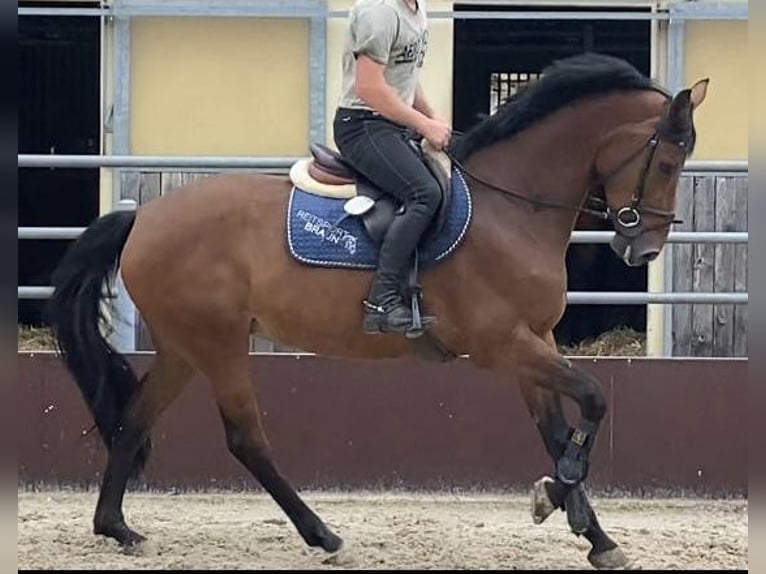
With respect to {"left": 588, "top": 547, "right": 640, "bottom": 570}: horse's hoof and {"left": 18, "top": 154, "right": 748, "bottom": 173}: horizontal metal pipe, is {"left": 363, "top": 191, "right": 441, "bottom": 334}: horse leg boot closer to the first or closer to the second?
{"left": 588, "top": 547, "right": 640, "bottom": 570}: horse's hoof

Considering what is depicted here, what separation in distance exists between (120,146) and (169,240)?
10.7ft

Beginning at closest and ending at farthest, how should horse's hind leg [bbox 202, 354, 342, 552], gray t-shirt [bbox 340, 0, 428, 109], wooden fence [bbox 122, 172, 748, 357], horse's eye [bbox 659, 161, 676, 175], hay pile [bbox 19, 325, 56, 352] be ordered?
1. horse's eye [bbox 659, 161, 676, 175]
2. gray t-shirt [bbox 340, 0, 428, 109]
3. horse's hind leg [bbox 202, 354, 342, 552]
4. hay pile [bbox 19, 325, 56, 352]
5. wooden fence [bbox 122, 172, 748, 357]

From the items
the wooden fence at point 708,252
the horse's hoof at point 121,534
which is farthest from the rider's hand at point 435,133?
the wooden fence at point 708,252

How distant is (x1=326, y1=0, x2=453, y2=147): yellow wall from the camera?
9.10m

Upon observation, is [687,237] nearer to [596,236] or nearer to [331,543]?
[596,236]

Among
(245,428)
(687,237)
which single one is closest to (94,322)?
(245,428)

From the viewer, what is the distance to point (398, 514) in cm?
684

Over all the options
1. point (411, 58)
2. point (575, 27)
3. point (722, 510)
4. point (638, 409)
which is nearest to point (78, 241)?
point (411, 58)

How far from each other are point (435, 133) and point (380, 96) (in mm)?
254

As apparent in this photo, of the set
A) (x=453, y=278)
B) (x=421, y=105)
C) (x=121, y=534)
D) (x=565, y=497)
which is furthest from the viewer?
(x=421, y=105)

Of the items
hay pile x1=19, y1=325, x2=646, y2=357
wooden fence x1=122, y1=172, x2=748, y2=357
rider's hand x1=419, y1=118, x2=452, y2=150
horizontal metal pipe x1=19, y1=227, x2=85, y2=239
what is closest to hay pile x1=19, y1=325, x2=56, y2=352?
hay pile x1=19, y1=325, x2=646, y2=357

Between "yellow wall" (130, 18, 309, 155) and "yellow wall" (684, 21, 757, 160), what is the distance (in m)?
2.39

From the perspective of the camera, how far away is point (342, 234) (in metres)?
5.77

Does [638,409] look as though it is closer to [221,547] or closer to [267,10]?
[221,547]
